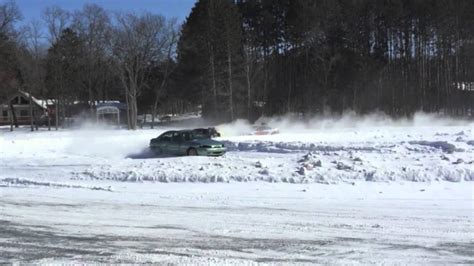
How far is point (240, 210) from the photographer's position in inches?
461

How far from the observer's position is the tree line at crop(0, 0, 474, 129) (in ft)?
228

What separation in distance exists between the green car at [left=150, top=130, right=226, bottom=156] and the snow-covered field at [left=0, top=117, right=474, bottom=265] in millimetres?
6319

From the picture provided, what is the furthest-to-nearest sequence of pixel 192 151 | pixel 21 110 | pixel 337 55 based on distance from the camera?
pixel 21 110
pixel 337 55
pixel 192 151

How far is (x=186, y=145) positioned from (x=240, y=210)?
Answer: 15470mm

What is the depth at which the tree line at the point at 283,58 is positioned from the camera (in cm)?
6962

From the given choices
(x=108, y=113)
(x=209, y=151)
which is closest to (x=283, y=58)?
(x=108, y=113)

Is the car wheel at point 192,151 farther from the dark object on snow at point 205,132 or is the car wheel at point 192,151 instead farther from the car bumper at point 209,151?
the dark object on snow at point 205,132

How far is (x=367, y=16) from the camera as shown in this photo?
74.0 meters

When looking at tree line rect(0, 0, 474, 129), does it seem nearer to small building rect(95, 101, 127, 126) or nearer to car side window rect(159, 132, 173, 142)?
small building rect(95, 101, 127, 126)

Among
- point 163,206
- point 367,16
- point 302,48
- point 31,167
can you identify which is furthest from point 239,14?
point 163,206

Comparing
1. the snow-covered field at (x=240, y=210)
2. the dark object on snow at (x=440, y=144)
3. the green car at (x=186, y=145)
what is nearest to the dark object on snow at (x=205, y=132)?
the green car at (x=186, y=145)

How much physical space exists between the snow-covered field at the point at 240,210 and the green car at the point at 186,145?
6.32 metres

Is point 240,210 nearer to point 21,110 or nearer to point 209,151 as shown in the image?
point 209,151

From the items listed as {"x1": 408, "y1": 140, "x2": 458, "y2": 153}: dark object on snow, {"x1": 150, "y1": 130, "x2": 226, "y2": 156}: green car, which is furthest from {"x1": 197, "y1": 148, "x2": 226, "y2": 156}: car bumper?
{"x1": 408, "y1": 140, "x2": 458, "y2": 153}: dark object on snow
